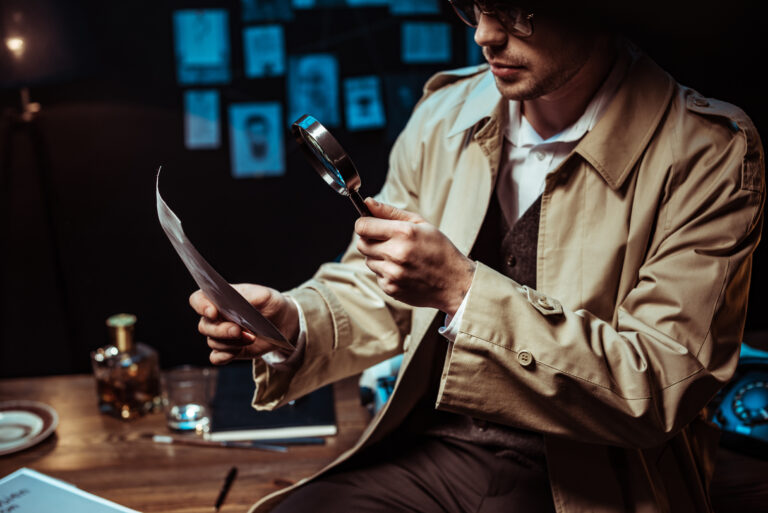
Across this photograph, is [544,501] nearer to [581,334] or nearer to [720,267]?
[581,334]

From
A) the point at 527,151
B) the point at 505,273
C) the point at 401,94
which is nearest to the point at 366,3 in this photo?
the point at 401,94

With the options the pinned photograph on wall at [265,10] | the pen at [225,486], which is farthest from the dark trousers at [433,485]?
the pinned photograph on wall at [265,10]

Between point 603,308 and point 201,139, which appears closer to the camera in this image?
point 603,308

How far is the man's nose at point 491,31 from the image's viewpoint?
1360mm

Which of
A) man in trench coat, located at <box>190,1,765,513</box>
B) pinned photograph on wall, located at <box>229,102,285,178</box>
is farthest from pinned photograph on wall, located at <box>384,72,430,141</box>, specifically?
man in trench coat, located at <box>190,1,765,513</box>

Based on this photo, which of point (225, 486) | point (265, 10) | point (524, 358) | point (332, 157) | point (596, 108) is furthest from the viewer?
point (265, 10)

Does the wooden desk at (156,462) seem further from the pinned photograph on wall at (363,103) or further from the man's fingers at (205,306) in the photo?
the pinned photograph on wall at (363,103)

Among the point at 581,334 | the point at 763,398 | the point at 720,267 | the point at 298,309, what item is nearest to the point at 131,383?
the point at 298,309

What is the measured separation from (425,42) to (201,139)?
94 centimetres

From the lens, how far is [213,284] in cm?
116

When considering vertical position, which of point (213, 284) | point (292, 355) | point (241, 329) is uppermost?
point (213, 284)

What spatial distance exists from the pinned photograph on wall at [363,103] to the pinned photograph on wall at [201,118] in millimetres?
505

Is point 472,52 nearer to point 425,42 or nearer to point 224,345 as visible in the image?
point 425,42

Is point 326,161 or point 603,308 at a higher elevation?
point 326,161
